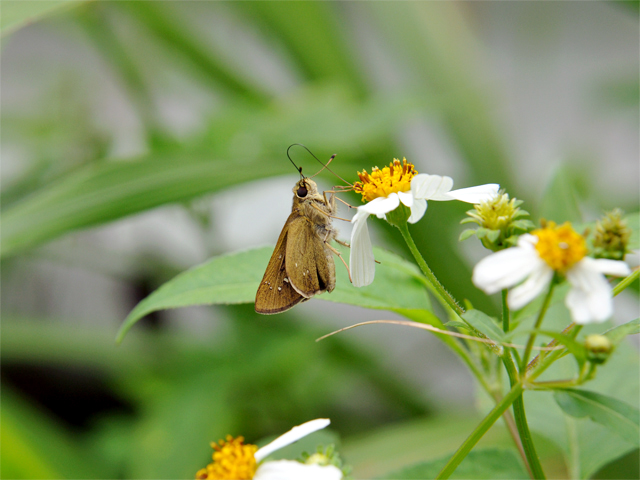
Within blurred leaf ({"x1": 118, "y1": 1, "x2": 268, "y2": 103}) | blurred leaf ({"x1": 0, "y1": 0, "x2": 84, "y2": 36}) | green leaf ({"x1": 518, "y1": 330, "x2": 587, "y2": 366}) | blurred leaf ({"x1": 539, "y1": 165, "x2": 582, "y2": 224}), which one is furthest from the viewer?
blurred leaf ({"x1": 118, "y1": 1, "x2": 268, "y2": 103})

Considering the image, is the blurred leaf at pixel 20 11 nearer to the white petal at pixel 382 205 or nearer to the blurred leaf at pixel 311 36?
the white petal at pixel 382 205

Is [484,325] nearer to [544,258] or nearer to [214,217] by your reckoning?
[544,258]

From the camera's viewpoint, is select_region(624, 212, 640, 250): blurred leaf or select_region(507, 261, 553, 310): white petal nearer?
select_region(507, 261, 553, 310): white petal

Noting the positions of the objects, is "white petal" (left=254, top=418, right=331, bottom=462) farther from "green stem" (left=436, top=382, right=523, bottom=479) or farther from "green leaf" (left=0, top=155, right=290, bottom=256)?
"green leaf" (left=0, top=155, right=290, bottom=256)

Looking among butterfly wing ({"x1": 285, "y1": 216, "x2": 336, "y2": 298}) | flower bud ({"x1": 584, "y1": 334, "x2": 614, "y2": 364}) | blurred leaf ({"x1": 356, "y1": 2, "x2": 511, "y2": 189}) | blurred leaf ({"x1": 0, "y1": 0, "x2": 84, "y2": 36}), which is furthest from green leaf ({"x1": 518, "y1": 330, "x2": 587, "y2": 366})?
blurred leaf ({"x1": 356, "y1": 2, "x2": 511, "y2": 189})

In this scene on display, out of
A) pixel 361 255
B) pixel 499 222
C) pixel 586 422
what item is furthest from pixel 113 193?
pixel 586 422

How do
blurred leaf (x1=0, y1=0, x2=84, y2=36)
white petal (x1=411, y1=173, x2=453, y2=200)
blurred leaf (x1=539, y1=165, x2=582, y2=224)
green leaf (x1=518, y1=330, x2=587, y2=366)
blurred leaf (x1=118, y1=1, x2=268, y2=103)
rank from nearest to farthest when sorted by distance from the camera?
green leaf (x1=518, y1=330, x2=587, y2=366)
white petal (x1=411, y1=173, x2=453, y2=200)
blurred leaf (x1=0, y1=0, x2=84, y2=36)
blurred leaf (x1=539, y1=165, x2=582, y2=224)
blurred leaf (x1=118, y1=1, x2=268, y2=103)

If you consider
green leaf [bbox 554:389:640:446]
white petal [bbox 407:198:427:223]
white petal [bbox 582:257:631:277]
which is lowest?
green leaf [bbox 554:389:640:446]

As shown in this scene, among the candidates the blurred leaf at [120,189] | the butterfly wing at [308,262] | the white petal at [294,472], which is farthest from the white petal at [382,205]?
the blurred leaf at [120,189]
